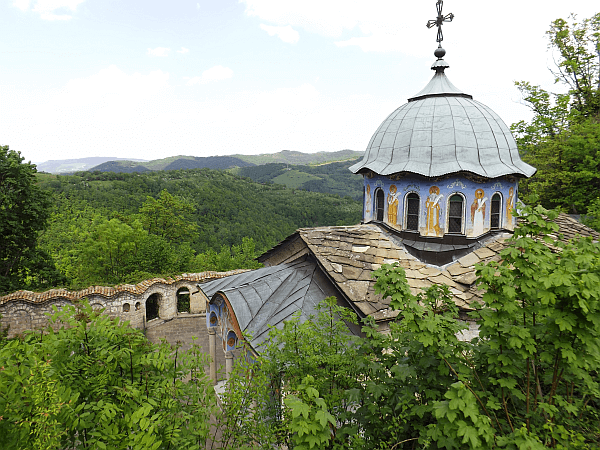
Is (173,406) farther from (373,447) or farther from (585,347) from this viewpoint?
(585,347)

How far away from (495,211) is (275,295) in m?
7.22

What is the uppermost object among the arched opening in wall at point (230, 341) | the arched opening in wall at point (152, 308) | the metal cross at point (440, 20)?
the metal cross at point (440, 20)

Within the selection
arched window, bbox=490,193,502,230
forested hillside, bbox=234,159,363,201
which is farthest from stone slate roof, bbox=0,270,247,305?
forested hillside, bbox=234,159,363,201

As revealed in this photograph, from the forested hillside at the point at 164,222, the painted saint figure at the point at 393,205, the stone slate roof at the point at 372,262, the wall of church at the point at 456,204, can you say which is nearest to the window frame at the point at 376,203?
the painted saint figure at the point at 393,205

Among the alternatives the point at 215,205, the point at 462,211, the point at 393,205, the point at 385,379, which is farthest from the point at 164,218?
the point at 385,379

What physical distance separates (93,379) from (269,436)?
2062 millimetres

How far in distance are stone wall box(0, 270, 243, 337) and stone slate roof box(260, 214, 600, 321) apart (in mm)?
6775

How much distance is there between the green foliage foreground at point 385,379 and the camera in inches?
112

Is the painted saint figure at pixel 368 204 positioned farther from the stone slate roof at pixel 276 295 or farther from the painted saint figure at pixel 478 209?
the painted saint figure at pixel 478 209

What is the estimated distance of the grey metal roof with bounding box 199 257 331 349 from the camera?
7965 millimetres

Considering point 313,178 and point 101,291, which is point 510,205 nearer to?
point 101,291

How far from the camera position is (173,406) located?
329cm

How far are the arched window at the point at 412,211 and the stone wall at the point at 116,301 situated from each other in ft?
28.6

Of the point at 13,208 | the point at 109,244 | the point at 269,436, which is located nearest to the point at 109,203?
the point at 109,244
